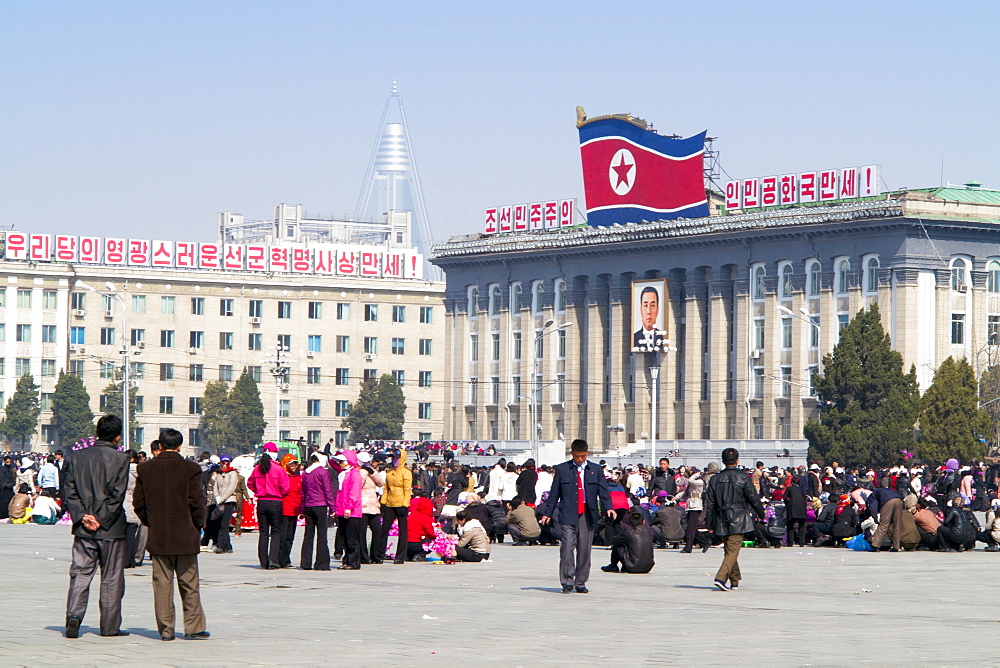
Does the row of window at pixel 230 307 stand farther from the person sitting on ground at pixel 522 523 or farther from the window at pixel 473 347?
the person sitting on ground at pixel 522 523

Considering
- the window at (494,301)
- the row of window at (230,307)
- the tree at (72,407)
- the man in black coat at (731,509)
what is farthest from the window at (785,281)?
the man in black coat at (731,509)

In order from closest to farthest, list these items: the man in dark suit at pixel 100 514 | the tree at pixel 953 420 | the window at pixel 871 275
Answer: the man in dark suit at pixel 100 514 < the tree at pixel 953 420 < the window at pixel 871 275

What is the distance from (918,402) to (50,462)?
149 feet

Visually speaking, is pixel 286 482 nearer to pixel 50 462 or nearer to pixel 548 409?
pixel 50 462

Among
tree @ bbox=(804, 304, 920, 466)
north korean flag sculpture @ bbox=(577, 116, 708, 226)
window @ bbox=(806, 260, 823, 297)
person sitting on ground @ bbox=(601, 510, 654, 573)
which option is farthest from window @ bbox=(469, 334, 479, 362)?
person sitting on ground @ bbox=(601, 510, 654, 573)

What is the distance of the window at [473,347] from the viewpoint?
115m

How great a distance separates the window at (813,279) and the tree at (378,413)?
132 ft

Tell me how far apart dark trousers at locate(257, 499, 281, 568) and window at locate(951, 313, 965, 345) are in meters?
67.0

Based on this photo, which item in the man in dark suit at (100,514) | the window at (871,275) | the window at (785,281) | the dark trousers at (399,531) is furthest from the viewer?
the window at (785,281)

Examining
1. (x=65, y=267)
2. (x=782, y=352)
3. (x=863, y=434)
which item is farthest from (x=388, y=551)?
(x=65, y=267)

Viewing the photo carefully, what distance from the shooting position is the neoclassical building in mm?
87938

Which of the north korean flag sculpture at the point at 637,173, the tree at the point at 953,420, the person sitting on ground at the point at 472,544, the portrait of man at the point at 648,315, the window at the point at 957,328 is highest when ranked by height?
the north korean flag sculpture at the point at 637,173

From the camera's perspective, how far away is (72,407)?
11738cm

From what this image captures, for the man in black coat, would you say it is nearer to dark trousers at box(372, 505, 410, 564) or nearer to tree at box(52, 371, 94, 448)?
dark trousers at box(372, 505, 410, 564)
